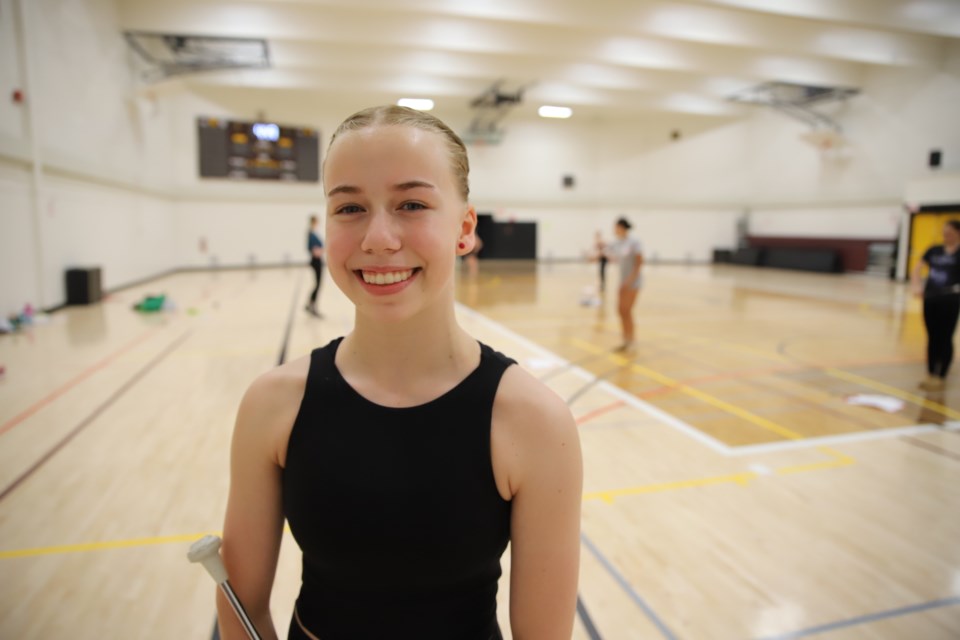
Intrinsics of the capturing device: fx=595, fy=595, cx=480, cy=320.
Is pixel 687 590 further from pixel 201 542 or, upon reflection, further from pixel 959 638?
Result: pixel 201 542

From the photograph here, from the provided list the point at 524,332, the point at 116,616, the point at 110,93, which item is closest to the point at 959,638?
the point at 116,616

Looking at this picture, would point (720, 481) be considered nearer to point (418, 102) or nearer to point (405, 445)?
point (405, 445)

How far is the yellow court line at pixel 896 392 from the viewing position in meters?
5.97

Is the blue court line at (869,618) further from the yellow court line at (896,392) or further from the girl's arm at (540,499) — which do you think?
the yellow court line at (896,392)

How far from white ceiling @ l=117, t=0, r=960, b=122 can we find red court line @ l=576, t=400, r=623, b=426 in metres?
10.7

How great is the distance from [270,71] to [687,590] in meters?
21.4

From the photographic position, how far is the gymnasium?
10.6 ft

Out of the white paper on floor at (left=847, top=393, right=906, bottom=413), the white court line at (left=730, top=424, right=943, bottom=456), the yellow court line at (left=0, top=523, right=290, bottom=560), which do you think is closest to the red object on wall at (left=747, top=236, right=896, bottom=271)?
the white paper on floor at (left=847, top=393, right=906, bottom=413)

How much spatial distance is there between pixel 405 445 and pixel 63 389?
6653 millimetres

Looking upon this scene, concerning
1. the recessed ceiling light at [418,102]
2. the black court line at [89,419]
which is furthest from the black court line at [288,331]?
the recessed ceiling light at [418,102]

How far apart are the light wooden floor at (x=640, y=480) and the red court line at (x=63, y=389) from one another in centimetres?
3

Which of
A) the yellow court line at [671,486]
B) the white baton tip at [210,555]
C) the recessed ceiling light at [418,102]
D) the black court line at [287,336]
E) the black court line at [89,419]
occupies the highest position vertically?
the recessed ceiling light at [418,102]

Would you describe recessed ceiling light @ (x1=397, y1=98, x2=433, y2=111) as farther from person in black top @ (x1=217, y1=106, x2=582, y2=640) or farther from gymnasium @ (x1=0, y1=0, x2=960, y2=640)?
person in black top @ (x1=217, y1=106, x2=582, y2=640)

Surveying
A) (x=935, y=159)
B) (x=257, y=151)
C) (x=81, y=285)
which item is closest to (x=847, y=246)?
(x=935, y=159)
